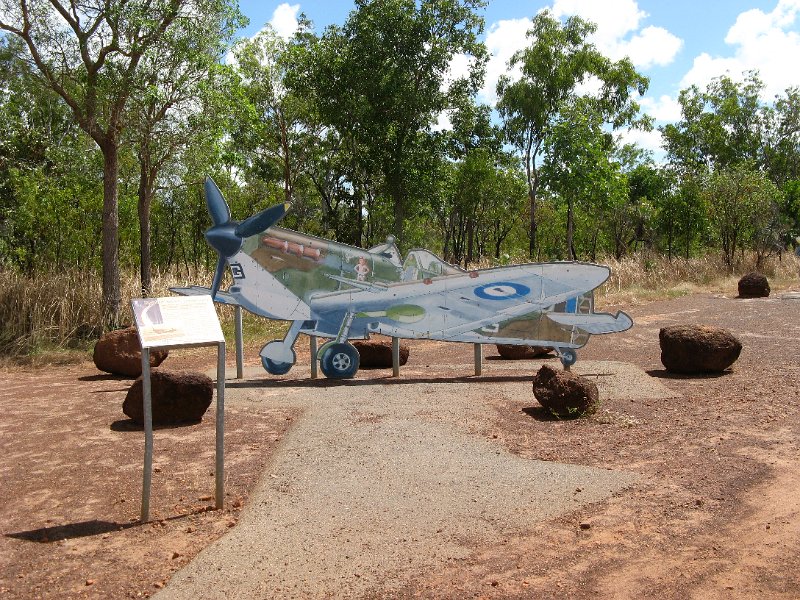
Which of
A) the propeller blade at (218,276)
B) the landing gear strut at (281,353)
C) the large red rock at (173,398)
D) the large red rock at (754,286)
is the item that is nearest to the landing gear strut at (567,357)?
the landing gear strut at (281,353)

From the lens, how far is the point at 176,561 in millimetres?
4992

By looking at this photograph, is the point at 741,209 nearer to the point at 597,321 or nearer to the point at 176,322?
the point at 597,321

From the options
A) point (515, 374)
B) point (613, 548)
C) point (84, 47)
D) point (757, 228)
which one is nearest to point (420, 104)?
point (84, 47)

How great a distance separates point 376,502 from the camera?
5977 millimetres

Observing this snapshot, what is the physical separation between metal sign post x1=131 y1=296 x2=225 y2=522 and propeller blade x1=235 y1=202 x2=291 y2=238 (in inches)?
214

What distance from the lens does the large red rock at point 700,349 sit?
11.4 meters

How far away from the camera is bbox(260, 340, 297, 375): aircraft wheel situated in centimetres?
1211

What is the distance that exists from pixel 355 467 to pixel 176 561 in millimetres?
2185

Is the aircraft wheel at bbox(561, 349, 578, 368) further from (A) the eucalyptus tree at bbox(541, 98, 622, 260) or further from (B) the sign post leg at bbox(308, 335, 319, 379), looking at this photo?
(A) the eucalyptus tree at bbox(541, 98, 622, 260)

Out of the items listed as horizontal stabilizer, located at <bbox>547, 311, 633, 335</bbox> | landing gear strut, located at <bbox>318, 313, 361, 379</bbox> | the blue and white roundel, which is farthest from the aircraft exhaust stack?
horizontal stabilizer, located at <bbox>547, 311, 633, 335</bbox>

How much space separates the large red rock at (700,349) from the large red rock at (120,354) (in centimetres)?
806

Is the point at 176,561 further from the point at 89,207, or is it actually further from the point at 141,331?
the point at 89,207

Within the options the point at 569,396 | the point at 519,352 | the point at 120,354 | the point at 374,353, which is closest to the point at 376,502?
the point at 569,396

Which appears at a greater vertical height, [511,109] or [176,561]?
[511,109]
